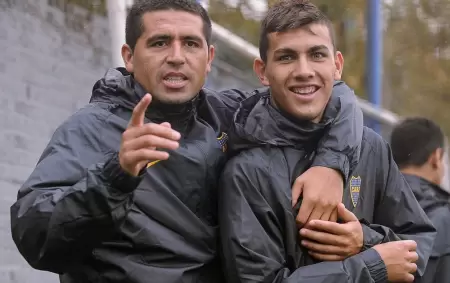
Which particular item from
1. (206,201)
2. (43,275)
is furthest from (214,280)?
(43,275)

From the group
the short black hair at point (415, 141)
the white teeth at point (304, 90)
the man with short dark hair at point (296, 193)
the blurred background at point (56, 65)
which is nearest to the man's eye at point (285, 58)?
the man with short dark hair at point (296, 193)

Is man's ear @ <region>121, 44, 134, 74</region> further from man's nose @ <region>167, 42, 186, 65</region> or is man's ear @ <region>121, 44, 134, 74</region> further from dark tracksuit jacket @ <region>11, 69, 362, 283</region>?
man's nose @ <region>167, 42, 186, 65</region>

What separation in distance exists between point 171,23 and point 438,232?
5.24ft

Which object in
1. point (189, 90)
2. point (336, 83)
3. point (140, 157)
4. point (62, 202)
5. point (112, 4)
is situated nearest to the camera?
point (140, 157)

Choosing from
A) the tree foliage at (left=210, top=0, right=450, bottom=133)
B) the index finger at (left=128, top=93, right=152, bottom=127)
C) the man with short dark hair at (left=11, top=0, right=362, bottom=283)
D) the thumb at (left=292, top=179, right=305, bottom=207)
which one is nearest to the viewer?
the index finger at (left=128, top=93, right=152, bottom=127)

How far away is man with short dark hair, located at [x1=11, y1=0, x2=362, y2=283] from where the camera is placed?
91.0 inches

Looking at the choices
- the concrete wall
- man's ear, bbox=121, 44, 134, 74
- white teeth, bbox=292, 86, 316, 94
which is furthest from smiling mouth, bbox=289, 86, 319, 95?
the concrete wall

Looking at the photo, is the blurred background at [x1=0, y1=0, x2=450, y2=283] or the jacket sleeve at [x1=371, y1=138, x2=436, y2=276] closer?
the jacket sleeve at [x1=371, y1=138, x2=436, y2=276]

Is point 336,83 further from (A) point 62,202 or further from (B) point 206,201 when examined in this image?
(A) point 62,202

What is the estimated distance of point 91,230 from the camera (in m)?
2.35

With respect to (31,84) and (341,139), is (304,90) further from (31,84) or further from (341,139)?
(31,84)

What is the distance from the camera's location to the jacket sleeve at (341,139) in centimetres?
264

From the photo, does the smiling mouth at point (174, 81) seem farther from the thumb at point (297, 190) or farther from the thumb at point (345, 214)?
the thumb at point (345, 214)

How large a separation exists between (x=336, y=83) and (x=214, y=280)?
92 cm
